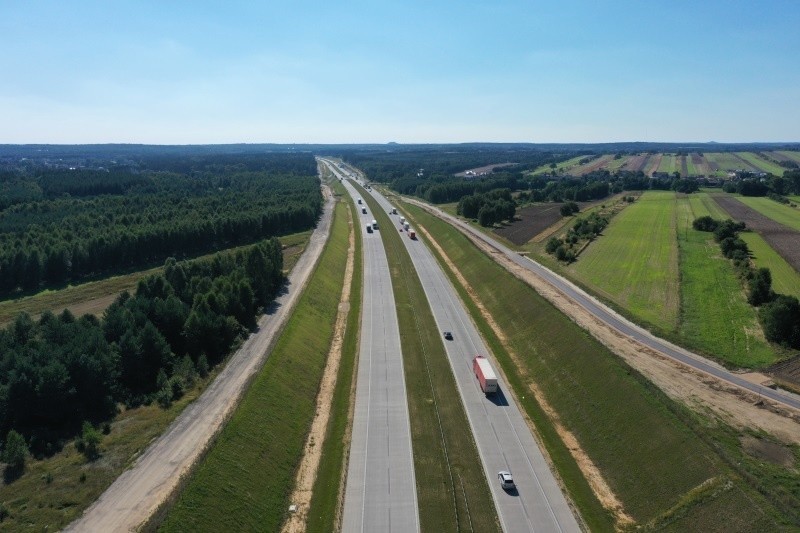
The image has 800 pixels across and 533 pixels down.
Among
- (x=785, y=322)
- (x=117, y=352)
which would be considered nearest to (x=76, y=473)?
(x=117, y=352)

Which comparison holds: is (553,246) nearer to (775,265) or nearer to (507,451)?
(775,265)

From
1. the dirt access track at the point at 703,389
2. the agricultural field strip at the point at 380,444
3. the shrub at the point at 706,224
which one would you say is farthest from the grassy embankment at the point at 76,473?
the shrub at the point at 706,224

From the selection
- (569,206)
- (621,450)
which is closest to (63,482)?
(621,450)

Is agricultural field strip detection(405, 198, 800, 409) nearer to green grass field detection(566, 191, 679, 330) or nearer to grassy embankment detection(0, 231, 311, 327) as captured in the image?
green grass field detection(566, 191, 679, 330)

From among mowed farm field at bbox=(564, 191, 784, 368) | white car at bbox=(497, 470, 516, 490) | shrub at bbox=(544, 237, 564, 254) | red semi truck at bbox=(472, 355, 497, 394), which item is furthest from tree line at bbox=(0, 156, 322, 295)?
white car at bbox=(497, 470, 516, 490)

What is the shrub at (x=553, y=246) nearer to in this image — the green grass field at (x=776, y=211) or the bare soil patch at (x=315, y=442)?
the bare soil patch at (x=315, y=442)

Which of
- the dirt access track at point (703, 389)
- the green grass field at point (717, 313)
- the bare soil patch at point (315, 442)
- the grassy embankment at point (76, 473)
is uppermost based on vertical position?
the green grass field at point (717, 313)
